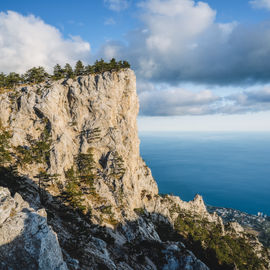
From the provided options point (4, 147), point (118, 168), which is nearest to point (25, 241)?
point (4, 147)

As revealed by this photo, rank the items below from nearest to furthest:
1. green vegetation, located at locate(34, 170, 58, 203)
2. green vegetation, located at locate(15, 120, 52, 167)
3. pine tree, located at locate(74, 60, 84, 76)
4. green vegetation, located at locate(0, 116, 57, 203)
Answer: green vegetation, located at locate(34, 170, 58, 203)
green vegetation, located at locate(0, 116, 57, 203)
green vegetation, located at locate(15, 120, 52, 167)
pine tree, located at locate(74, 60, 84, 76)

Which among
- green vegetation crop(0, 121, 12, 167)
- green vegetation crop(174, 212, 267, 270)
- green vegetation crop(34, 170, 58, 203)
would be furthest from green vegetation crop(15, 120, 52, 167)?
green vegetation crop(174, 212, 267, 270)

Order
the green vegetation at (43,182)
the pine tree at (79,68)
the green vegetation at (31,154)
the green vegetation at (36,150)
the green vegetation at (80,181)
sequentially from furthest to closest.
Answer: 1. the pine tree at (79,68)
2. the green vegetation at (36,150)
3. the green vegetation at (80,181)
4. the green vegetation at (31,154)
5. the green vegetation at (43,182)

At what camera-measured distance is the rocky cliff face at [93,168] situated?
4928 cm

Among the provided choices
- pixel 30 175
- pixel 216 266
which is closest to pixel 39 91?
pixel 30 175

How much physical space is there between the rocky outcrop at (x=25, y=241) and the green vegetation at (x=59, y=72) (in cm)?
8063

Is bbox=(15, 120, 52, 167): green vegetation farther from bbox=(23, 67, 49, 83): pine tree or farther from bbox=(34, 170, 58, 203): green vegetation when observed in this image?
bbox=(23, 67, 49, 83): pine tree

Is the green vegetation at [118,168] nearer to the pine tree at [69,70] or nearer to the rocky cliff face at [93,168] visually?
the rocky cliff face at [93,168]

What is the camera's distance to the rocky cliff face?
4928 centimetres

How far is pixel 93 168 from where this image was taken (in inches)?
2867

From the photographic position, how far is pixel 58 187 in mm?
60125

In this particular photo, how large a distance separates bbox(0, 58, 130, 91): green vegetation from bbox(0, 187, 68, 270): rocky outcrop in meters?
80.6

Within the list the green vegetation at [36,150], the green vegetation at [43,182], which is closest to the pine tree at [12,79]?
the green vegetation at [36,150]

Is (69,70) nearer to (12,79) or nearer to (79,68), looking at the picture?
(79,68)
